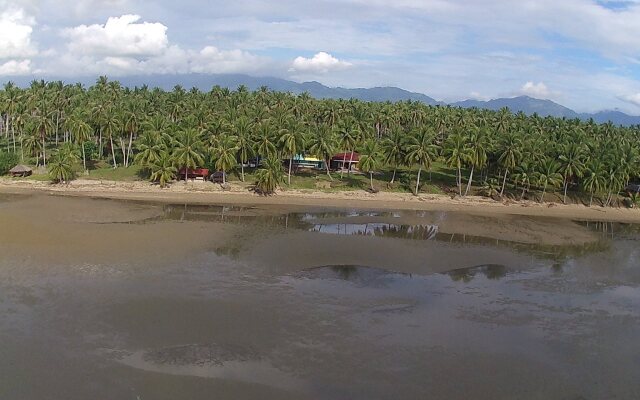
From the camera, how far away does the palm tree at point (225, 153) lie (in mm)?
75688

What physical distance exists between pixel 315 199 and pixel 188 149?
19.8 meters

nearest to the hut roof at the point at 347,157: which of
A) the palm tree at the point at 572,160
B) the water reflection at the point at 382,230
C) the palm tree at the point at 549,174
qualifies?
the palm tree at the point at 549,174

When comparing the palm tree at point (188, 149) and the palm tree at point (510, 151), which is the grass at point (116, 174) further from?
the palm tree at point (510, 151)

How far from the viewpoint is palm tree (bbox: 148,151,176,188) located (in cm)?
7619

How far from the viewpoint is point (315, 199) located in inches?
3073

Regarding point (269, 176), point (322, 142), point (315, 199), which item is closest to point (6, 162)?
point (269, 176)

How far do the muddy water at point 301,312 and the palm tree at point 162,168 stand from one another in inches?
691

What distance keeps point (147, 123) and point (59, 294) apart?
49.1 m

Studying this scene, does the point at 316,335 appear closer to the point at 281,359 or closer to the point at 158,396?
the point at 281,359

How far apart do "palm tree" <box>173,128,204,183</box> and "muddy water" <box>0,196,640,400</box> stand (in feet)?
60.7

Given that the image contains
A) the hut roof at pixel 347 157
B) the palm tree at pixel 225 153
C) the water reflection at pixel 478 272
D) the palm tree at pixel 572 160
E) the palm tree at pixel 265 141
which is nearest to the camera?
the water reflection at pixel 478 272

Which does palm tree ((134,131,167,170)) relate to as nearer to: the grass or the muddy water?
the grass

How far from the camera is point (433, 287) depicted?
41094 mm

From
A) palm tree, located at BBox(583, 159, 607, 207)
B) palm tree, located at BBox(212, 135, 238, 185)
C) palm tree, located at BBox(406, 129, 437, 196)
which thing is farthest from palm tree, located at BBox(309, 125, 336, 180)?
palm tree, located at BBox(583, 159, 607, 207)
